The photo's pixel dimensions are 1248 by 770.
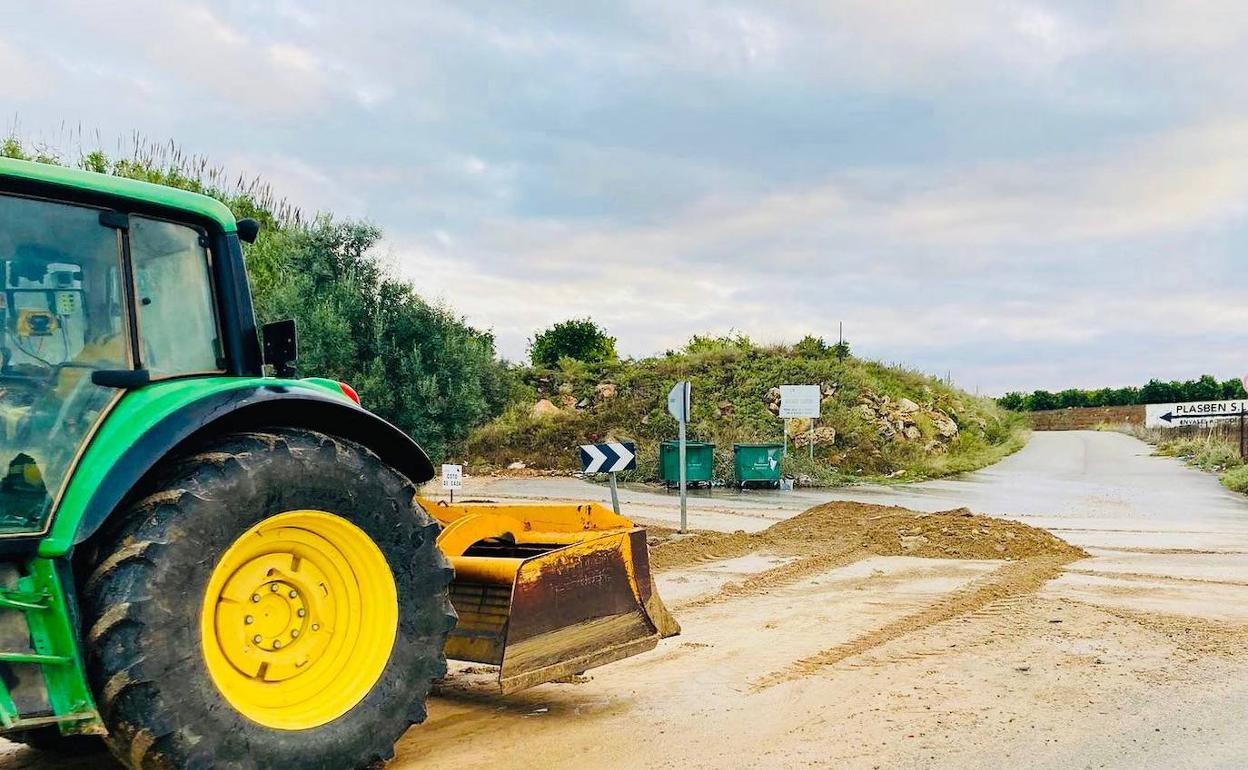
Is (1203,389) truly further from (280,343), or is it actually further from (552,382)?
(280,343)

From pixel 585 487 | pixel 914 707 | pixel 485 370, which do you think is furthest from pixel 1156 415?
pixel 914 707

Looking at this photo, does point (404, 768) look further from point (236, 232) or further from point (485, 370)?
point (485, 370)

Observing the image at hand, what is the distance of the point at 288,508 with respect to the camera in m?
3.85

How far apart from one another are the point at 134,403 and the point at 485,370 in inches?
670

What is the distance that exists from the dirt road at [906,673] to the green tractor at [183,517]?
87 centimetres

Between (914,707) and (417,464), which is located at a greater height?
(417,464)

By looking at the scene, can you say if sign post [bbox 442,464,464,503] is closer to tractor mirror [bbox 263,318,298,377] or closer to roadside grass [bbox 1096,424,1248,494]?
tractor mirror [bbox 263,318,298,377]

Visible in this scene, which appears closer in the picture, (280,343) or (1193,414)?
(280,343)

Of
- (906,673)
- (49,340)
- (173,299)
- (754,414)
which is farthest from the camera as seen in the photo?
(754,414)

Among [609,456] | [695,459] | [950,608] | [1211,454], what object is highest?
[609,456]

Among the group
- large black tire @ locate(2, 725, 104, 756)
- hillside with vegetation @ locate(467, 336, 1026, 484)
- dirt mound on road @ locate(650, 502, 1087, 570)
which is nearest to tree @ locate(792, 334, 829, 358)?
hillside with vegetation @ locate(467, 336, 1026, 484)

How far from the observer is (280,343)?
4.40m

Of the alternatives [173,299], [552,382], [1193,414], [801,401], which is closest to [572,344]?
[552,382]

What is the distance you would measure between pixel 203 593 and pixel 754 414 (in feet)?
114
